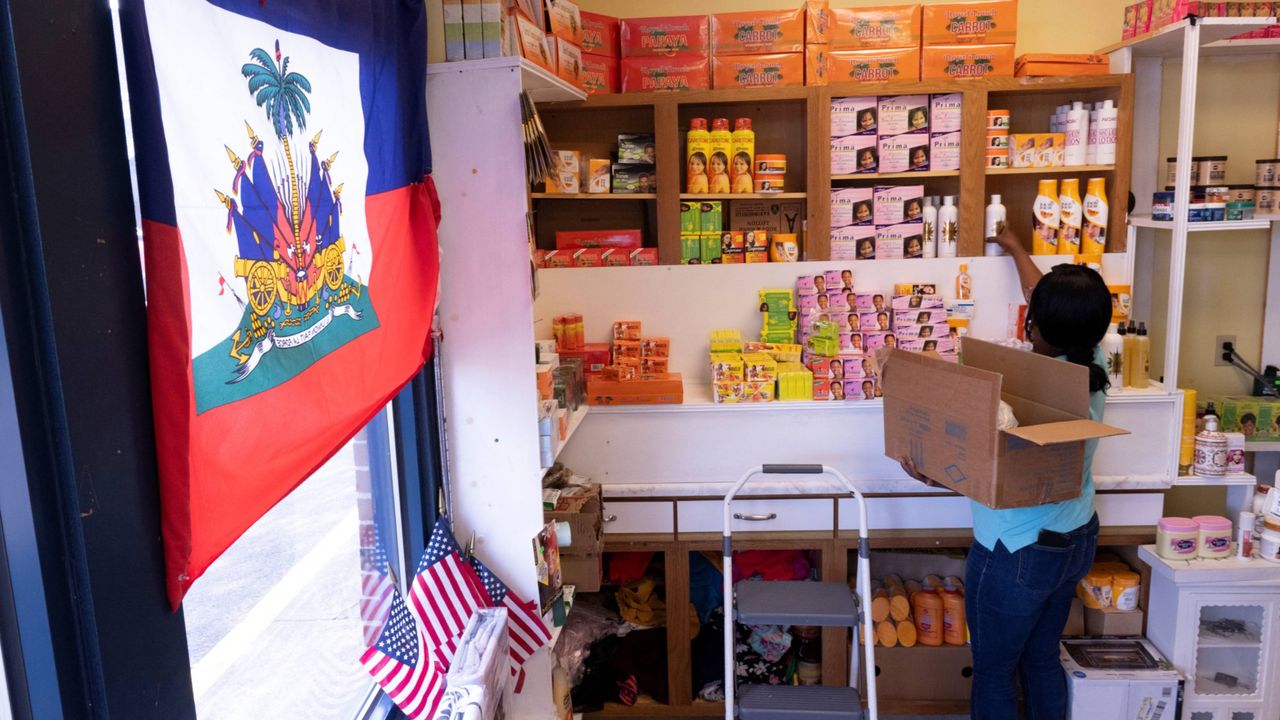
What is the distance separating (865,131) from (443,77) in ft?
7.19

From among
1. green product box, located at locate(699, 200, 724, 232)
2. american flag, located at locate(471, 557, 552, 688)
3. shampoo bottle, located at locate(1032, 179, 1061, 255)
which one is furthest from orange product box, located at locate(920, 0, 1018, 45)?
american flag, located at locate(471, 557, 552, 688)

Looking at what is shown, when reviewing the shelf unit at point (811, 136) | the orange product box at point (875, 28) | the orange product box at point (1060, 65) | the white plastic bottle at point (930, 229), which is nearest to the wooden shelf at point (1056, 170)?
the shelf unit at point (811, 136)

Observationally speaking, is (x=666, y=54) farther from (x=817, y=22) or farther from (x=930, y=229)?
(x=930, y=229)

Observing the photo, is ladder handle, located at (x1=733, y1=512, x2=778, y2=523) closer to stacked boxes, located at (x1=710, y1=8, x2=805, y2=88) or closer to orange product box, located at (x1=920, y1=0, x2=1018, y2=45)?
stacked boxes, located at (x1=710, y1=8, x2=805, y2=88)

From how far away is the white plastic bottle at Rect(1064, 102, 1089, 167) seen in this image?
4035mm

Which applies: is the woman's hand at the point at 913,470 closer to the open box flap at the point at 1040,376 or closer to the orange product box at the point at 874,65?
the open box flap at the point at 1040,376

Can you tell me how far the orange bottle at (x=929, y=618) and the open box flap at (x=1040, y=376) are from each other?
120cm

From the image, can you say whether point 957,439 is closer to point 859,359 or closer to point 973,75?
point 859,359

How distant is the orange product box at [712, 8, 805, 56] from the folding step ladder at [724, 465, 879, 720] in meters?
1.93

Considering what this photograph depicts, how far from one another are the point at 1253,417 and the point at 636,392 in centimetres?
276

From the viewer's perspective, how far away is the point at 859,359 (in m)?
3.93

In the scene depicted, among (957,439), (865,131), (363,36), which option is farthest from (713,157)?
(363,36)

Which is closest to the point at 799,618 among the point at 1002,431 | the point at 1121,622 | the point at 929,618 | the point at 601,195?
the point at 1002,431

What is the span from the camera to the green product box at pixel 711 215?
13.7 ft
